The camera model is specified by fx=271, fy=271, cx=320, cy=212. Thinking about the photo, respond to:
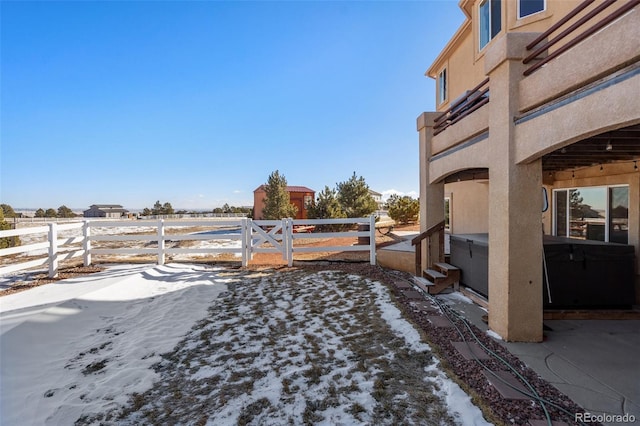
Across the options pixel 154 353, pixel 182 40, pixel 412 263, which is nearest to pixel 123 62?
pixel 182 40

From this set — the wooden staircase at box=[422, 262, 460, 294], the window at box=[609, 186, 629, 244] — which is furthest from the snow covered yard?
the window at box=[609, 186, 629, 244]

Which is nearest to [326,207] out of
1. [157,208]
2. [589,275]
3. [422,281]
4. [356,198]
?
[356,198]

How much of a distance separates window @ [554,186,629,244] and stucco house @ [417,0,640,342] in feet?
0.07

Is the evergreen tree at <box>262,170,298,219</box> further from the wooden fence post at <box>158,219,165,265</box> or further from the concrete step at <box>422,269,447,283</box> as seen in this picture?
the concrete step at <box>422,269,447,283</box>

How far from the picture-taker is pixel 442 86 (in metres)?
12.6

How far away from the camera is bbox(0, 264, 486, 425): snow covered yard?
2553 millimetres

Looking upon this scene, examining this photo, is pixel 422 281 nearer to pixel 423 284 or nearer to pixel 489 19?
pixel 423 284

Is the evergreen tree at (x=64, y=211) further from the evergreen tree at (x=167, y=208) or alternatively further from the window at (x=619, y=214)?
the window at (x=619, y=214)

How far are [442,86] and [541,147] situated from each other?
1103 centimetres

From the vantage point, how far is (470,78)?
9758 millimetres

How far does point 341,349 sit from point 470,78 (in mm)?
10386

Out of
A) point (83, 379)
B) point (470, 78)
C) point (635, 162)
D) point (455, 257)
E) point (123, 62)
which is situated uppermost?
point (123, 62)

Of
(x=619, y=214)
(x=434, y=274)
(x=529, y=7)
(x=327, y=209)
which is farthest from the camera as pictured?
(x=327, y=209)

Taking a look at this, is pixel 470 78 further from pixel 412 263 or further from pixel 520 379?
pixel 520 379
